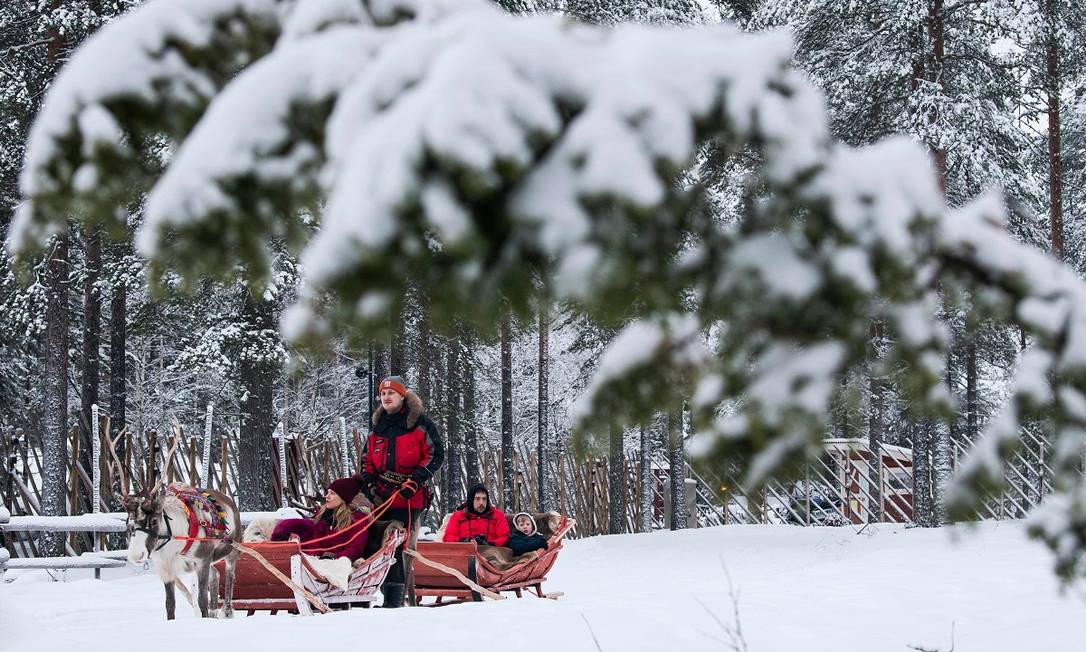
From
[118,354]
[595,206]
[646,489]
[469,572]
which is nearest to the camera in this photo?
[595,206]

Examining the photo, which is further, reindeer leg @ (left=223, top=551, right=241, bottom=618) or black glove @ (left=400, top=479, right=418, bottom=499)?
black glove @ (left=400, top=479, right=418, bottom=499)

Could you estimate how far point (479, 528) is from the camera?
31.1 ft

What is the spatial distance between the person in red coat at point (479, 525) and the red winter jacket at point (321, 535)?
1.49 metres

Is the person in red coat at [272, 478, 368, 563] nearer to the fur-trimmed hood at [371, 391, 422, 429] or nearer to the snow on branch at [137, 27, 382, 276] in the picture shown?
the fur-trimmed hood at [371, 391, 422, 429]

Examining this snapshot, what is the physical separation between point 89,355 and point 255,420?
8.53 ft

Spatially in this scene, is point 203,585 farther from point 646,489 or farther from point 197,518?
point 646,489

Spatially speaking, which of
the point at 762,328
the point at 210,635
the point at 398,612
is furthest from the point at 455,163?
the point at 398,612

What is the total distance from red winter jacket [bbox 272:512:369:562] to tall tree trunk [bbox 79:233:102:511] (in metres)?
5.74

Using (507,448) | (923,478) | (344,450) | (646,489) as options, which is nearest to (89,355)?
(344,450)

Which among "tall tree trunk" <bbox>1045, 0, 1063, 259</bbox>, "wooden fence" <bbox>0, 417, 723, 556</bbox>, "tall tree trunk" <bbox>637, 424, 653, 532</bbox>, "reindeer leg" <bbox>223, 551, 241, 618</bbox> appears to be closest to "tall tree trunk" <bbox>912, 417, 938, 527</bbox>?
"wooden fence" <bbox>0, 417, 723, 556</bbox>

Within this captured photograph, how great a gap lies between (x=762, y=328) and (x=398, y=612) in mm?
5454

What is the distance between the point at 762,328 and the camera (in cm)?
238

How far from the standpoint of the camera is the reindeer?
281 inches

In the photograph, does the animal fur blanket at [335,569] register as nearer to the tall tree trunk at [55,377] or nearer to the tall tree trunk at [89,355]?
the tall tree trunk at [89,355]
